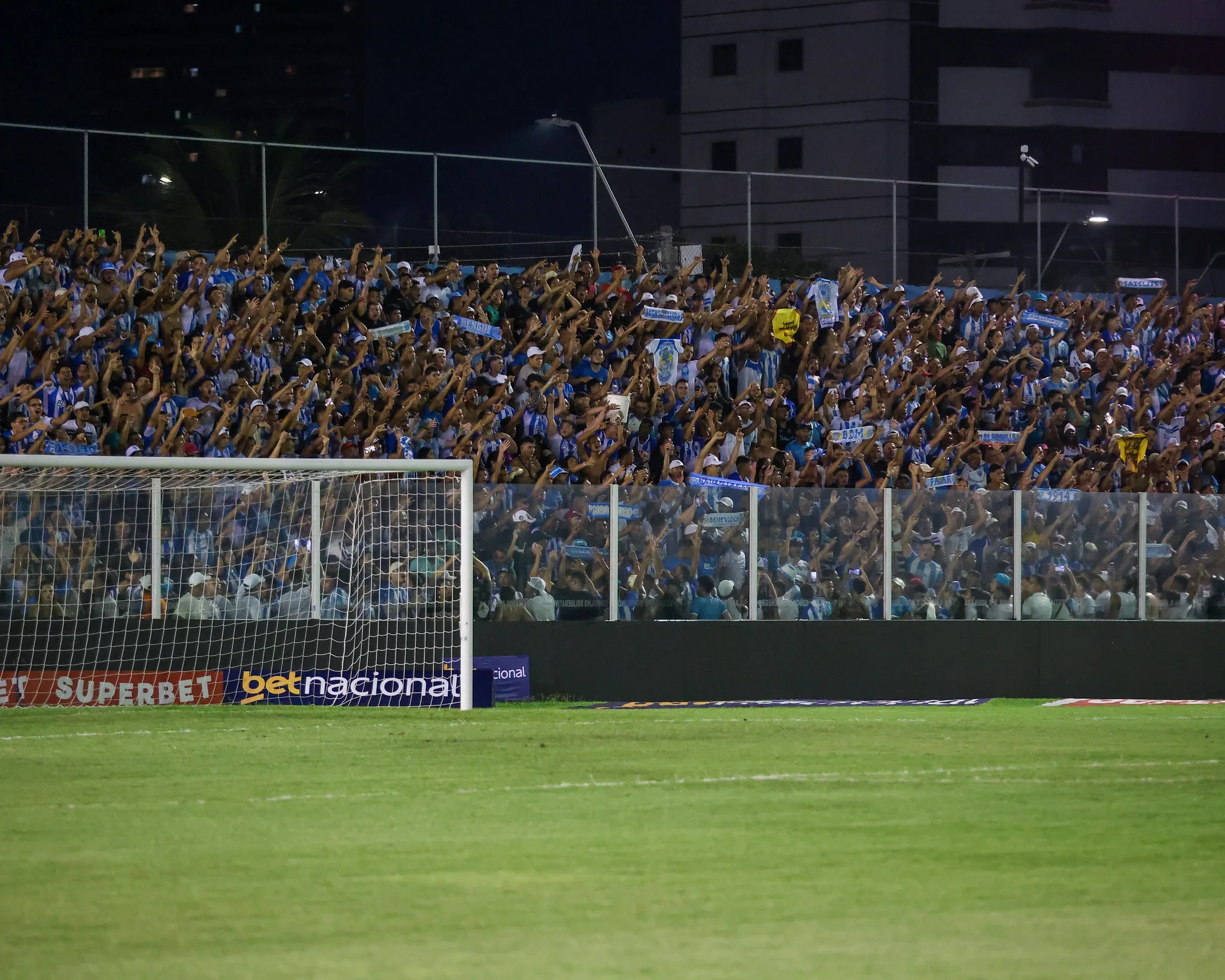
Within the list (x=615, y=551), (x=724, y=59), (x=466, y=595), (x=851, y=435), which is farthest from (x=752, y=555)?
(x=724, y=59)

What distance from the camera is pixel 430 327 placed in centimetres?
2134

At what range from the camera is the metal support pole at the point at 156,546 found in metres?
16.2

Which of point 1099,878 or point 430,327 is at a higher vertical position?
point 430,327

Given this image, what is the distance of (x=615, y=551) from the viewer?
717 inches

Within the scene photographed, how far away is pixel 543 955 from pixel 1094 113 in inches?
2603

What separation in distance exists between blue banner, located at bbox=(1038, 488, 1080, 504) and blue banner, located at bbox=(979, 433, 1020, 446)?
12.0 feet

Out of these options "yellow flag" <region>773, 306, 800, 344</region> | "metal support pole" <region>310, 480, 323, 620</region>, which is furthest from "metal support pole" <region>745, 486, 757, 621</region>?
"yellow flag" <region>773, 306, 800, 344</region>

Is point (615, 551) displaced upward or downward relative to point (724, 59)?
downward

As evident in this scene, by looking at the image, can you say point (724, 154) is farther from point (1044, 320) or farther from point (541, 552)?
point (541, 552)

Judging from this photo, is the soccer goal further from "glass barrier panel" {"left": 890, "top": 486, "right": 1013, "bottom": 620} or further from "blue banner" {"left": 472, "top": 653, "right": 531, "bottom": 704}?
"glass barrier panel" {"left": 890, "top": 486, "right": 1013, "bottom": 620}

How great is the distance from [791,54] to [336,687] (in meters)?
52.1

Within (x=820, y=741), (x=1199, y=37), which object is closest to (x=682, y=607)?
(x=820, y=741)

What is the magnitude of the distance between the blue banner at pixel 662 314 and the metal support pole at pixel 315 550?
7114mm

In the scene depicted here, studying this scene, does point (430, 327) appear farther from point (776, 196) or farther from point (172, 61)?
point (172, 61)
